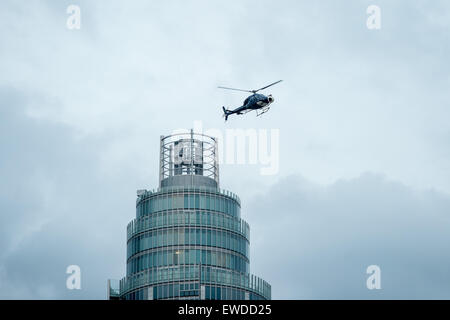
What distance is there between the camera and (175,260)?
199 metres
